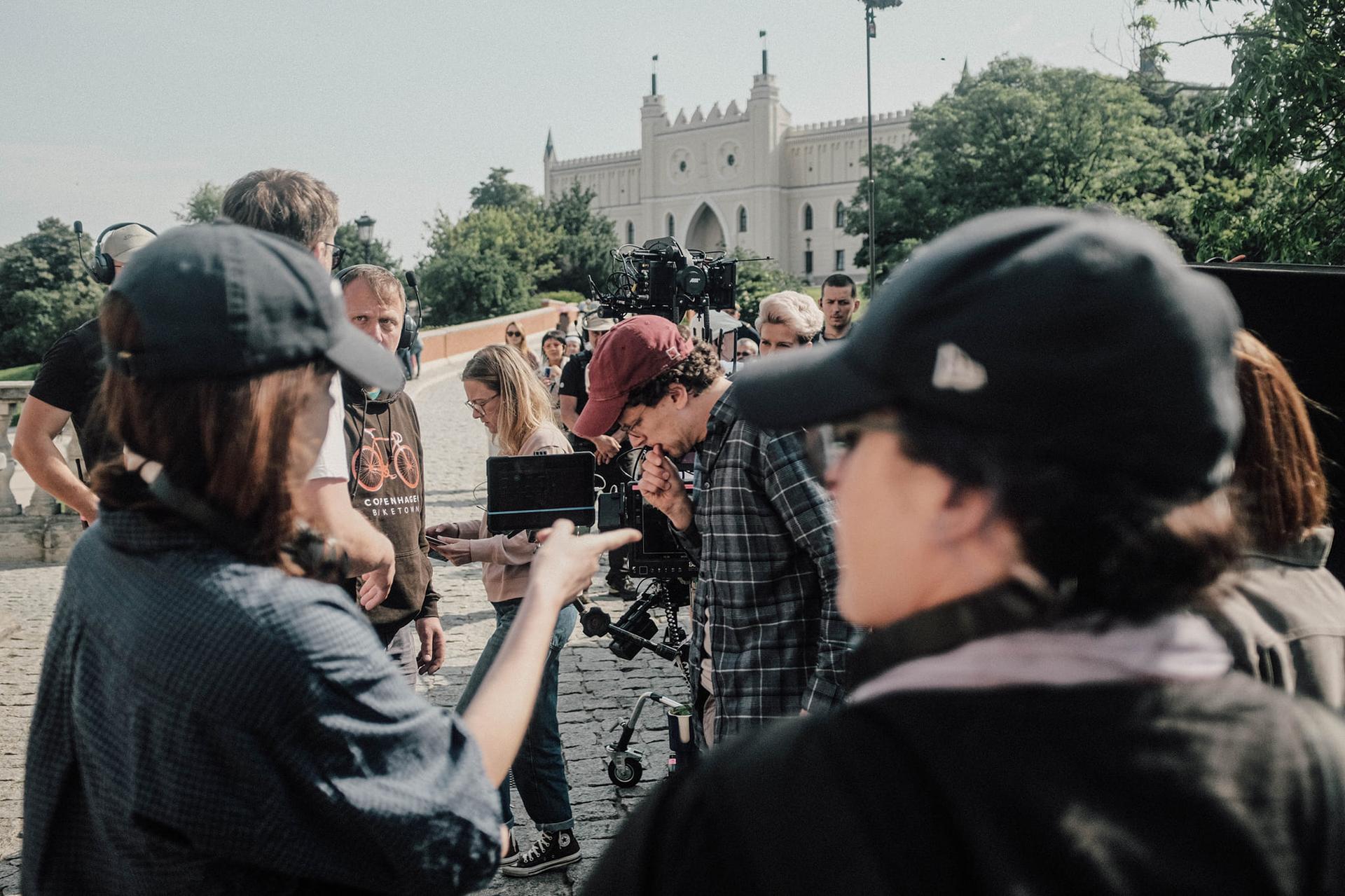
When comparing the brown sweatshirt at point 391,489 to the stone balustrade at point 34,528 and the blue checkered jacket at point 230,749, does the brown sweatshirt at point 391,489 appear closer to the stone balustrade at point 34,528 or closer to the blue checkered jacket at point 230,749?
the blue checkered jacket at point 230,749

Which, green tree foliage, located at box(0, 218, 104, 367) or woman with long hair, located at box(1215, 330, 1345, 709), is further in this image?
green tree foliage, located at box(0, 218, 104, 367)

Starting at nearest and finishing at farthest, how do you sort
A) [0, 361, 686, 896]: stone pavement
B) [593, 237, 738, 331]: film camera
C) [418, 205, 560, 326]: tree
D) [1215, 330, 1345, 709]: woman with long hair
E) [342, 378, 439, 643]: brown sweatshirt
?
[1215, 330, 1345, 709]: woman with long hair < [342, 378, 439, 643]: brown sweatshirt < [0, 361, 686, 896]: stone pavement < [593, 237, 738, 331]: film camera < [418, 205, 560, 326]: tree

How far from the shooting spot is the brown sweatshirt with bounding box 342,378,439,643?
126 inches

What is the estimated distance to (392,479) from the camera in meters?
3.29

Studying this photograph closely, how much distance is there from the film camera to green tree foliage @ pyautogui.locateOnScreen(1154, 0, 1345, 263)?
5.39 metres

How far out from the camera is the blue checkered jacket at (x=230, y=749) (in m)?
1.27

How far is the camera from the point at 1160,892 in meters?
0.78

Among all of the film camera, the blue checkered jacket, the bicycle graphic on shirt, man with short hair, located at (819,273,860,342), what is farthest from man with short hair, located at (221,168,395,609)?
man with short hair, located at (819,273,860,342)

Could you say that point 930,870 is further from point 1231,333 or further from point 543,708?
point 543,708

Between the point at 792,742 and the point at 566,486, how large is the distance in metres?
Result: 1.98

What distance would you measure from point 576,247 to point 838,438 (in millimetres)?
58799

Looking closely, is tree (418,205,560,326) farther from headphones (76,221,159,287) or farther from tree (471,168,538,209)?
headphones (76,221,159,287)

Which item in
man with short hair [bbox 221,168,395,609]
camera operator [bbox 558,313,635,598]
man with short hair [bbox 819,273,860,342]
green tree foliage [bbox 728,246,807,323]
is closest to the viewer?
man with short hair [bbox 221,168,395,609]

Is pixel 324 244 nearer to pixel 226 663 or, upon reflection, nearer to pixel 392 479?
pixel 392 479
